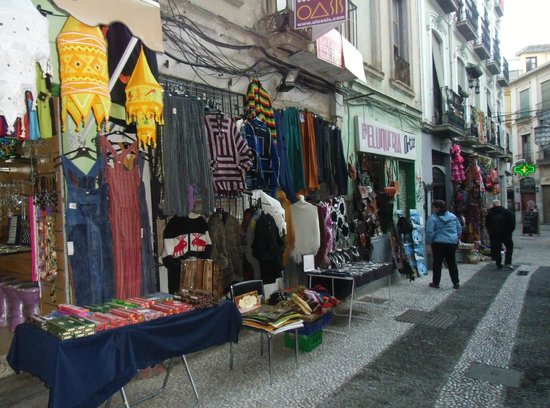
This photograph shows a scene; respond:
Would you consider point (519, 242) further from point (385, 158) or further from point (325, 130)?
point (325, 130)

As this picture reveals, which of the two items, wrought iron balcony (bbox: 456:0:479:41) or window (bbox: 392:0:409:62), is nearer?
window (bbox: 392:0:409:62)

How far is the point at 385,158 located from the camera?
960cm

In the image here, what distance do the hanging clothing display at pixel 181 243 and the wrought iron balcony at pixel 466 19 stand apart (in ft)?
45.7

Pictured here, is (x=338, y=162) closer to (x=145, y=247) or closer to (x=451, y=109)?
(x=145, y=247)

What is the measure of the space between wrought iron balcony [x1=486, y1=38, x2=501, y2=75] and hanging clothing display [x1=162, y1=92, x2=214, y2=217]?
19.7 meters

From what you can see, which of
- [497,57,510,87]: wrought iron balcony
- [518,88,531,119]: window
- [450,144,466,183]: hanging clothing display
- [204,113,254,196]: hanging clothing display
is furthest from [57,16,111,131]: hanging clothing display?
[518,88,531,119]: window

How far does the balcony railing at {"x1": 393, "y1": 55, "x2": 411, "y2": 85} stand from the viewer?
10539 millimetres

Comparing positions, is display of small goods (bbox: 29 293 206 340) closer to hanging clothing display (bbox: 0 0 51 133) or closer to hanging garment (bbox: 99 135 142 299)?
hanging garment (bbox: 99 135 142 299)

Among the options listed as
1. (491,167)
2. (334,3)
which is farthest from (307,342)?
(491,167)

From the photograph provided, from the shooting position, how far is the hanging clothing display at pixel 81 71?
2.89 metres

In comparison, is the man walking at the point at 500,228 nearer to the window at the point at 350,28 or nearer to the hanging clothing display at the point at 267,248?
the window at the point at 350,28

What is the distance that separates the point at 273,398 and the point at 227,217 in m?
2.13

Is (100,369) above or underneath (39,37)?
underneath

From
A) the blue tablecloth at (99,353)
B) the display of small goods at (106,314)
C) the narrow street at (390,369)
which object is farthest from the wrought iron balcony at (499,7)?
the blue tablecloth at (99,353)
